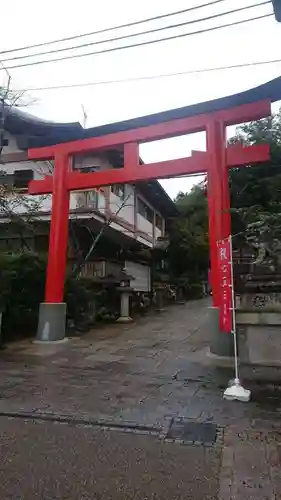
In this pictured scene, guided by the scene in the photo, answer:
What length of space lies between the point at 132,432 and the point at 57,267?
7.29m

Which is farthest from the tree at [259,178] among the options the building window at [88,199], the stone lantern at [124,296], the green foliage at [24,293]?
the green foliage at [24,293]

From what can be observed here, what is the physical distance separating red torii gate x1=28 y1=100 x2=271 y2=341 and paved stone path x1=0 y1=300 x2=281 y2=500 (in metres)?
2.71

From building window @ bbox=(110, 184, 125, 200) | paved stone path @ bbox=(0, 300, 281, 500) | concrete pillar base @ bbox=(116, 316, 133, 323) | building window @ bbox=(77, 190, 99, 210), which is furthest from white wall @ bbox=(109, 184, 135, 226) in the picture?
paved stone path @ bbox=(0, 300, 281, 500)

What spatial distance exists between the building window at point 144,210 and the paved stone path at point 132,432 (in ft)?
48.7

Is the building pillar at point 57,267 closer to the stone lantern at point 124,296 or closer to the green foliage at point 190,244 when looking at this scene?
the stone lantern at point 124,296

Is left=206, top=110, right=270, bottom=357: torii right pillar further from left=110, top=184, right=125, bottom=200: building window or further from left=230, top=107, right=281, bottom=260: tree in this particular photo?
left=110, top=184, right=125, bottom=200: building window

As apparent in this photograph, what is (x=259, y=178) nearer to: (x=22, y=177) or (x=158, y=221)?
(x=22, y=177)

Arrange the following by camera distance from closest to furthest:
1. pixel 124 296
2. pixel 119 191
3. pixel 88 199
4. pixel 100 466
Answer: pixel 100 466 < pixel 88 199 < pixel 124 296 < pixel 119 191

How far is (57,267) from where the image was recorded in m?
11.0

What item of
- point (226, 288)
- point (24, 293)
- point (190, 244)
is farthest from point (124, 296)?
point (190, 244)

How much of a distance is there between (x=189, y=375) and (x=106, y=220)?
29.5ft

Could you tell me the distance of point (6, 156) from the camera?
1694cm

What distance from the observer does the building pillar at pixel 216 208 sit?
28.2 ft

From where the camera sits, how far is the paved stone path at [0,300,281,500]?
3.06 metres
